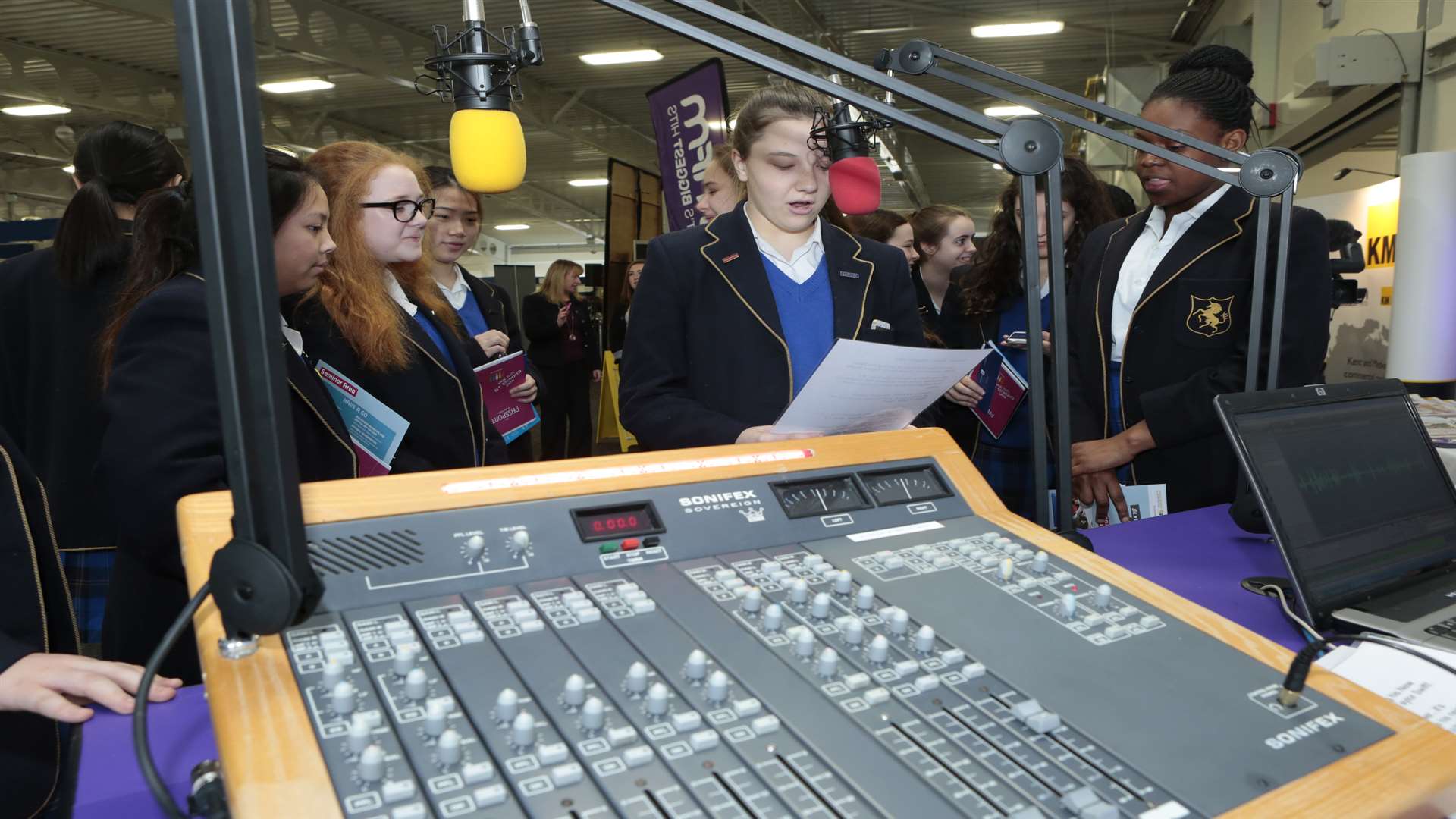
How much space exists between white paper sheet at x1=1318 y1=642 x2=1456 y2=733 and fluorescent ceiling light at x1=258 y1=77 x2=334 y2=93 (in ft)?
41.2

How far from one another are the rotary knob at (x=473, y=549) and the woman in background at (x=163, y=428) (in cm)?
49

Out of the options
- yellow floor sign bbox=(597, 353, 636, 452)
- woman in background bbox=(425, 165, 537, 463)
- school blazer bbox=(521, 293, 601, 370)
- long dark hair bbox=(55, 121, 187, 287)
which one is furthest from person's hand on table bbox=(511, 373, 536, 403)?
school blazer bbox=(521, 293, 601, 370)

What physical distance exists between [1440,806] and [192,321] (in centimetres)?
146

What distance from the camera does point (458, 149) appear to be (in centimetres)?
93

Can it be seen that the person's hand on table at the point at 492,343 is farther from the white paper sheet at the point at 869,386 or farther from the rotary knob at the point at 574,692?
the rotary knob at the point at 574,692

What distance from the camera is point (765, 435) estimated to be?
1.23m

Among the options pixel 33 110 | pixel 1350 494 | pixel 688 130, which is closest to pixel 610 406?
pixel 688 130

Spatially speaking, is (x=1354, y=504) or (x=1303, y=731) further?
(x=1354, y=504)

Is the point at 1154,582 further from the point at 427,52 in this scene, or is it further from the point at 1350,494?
the point at 427,52

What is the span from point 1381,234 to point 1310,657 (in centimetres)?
A: 562

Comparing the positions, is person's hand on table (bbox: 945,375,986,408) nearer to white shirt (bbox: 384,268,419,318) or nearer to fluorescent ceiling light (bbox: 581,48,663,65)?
white shirt (bbox: 384,268,419,318)

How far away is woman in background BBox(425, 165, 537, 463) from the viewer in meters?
3.25

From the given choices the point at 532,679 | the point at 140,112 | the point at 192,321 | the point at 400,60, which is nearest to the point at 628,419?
the point at 192,321

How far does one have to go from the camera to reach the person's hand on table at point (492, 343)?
10.5ft
